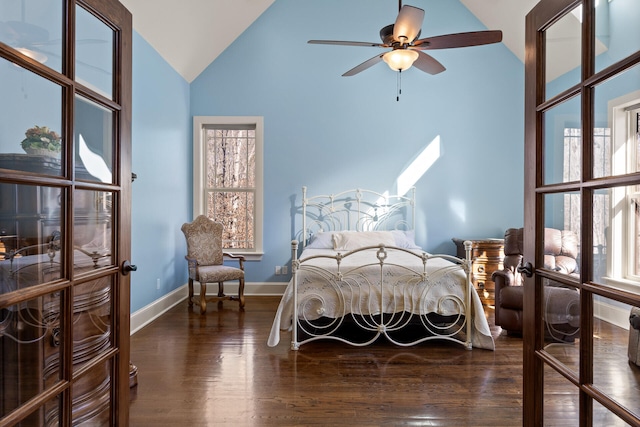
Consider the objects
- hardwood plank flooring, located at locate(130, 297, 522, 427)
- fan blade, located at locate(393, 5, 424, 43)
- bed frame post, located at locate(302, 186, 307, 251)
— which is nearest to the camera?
hardwood plank flooring, located at locate(130, 297, 522, 427)

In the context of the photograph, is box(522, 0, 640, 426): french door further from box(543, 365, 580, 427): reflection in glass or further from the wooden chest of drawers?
the wooden chest of drawers

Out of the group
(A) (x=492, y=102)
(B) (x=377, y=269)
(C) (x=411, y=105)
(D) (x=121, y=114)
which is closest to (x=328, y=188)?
(C) (x=411, y=105)

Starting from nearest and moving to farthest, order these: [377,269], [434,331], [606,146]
Result: [606,146] < [377,269] < [434,331]

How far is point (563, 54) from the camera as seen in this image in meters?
1.29

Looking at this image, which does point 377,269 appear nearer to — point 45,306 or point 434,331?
point 434,331

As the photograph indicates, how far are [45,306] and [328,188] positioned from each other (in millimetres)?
4041

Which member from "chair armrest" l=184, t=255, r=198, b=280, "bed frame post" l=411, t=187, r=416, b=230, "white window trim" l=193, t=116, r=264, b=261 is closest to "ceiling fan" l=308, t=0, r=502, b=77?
"bed frame post" l=411, t=187, r=416, b=230

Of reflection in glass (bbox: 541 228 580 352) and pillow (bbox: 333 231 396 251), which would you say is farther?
pillow (bbox: 333 231 396 251)

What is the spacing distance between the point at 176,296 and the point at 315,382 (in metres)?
2.68

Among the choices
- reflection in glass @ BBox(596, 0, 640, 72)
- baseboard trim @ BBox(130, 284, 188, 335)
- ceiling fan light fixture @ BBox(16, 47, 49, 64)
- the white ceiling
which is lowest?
baseboard trim @ BBox(130, 284, 188, 335)

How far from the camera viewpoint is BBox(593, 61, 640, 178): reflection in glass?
1.00 m

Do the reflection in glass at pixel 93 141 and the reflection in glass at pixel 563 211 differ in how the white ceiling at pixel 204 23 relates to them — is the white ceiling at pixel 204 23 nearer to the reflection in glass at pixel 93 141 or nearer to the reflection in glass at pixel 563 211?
the reflection in glass at pixel 93 141

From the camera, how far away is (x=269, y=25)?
493cm

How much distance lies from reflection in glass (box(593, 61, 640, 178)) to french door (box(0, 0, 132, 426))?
64.0 inches
